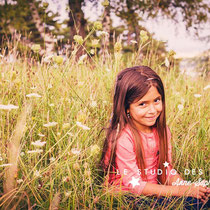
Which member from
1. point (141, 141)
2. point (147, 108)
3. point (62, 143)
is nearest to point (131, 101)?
point (147, 108)

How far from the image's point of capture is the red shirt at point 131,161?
1305 mm

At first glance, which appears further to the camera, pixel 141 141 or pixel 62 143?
pixel 141 141

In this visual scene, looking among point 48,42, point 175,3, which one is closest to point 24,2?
point 48,42

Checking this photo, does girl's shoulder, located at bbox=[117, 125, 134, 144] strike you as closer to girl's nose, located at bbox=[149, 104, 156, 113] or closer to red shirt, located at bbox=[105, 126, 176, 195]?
red shirt, located at bbox=[105, 126, 176, 195]

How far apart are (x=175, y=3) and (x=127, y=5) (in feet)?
5.33

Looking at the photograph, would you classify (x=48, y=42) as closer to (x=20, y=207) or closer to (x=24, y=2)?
(x=24, y=2)

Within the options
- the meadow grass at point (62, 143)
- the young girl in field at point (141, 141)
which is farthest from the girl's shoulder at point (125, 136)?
the meadow grass at point (62, 143)

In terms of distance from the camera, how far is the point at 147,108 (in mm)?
1340

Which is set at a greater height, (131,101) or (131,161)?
(131,101)

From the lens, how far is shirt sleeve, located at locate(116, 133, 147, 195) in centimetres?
130

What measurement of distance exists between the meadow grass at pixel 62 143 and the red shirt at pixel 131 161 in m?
0.10

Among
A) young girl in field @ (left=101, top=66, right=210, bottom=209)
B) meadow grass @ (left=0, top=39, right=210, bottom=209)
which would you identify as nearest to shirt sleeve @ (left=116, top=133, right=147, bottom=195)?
young girl in field @ (left=101, top=66, right=210, bottom=209)

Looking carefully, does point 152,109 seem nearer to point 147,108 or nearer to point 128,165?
point 147,108

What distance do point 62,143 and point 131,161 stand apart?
34 centimetres
